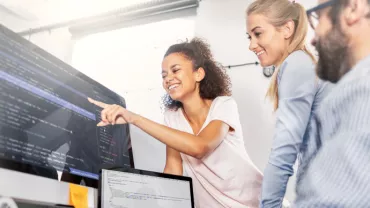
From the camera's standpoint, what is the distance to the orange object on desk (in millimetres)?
1136

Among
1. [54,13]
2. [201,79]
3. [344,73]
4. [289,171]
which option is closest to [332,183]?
[289,171]

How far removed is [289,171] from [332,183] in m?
0.21

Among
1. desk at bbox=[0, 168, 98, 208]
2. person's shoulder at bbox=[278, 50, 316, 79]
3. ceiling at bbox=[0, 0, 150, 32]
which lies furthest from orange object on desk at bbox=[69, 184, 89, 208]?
ceiling at bbox=[0, 0, 150, 32]

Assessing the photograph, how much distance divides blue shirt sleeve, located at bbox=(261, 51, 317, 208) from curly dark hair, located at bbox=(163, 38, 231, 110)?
0.99ft

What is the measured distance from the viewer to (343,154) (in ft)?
2.96

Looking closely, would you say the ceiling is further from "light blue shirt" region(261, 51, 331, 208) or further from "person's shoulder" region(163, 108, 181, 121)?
"light blue shirt" region(261, 51, 331, 208)

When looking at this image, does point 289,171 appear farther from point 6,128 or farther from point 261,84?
point 6,128

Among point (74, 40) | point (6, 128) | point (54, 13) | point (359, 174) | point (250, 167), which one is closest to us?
point (359, 174)

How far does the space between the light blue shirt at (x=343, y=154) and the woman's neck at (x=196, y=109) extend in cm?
52

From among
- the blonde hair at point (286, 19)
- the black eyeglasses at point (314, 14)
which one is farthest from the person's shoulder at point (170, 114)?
the black eyeglasses at point (314, 14)

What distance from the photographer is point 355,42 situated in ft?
3.65

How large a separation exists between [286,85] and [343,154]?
0.35m

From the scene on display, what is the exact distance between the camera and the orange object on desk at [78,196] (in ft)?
3.73

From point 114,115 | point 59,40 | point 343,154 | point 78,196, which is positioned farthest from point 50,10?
point 343,154
